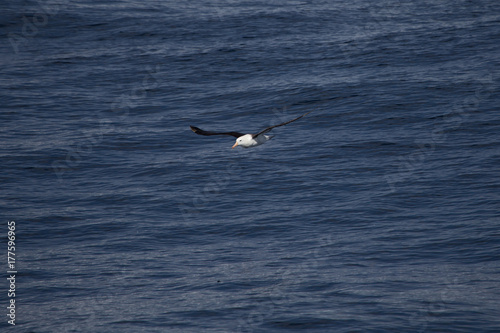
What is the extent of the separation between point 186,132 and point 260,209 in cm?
1116

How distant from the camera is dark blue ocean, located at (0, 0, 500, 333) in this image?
2741cm

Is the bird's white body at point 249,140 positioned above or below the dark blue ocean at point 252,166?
above

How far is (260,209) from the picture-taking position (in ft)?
113

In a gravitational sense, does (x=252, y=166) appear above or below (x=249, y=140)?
below

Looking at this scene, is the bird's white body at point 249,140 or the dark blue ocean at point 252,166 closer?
the bird's white body at point 249,140

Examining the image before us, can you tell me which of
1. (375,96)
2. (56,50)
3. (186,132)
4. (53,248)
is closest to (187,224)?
(53,248)

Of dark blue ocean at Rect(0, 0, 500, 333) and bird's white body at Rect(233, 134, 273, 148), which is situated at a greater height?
bird's white body at Rect(233, 134, 273, 148)

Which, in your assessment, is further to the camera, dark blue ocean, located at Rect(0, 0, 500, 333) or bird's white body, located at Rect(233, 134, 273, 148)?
dark blue ocean, located at Rect(0, 0, 500, 333)

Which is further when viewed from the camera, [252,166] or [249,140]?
[252,166]

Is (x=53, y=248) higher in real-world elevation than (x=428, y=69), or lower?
lower

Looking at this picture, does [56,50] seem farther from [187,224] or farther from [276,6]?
[187,224]

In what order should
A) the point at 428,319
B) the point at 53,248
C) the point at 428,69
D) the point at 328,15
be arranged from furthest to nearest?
the point at 328,15
the point at 428,69
the point at 53,248
the point at 428,319

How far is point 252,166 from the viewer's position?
38.8 meters

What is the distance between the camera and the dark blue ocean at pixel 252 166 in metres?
27.4
